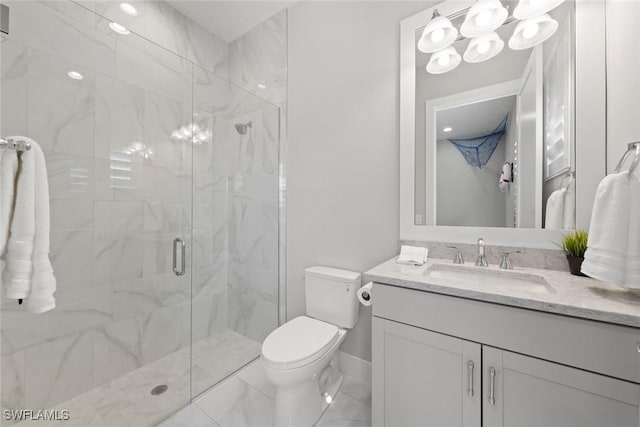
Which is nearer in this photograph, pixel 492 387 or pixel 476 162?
pixel 492 387

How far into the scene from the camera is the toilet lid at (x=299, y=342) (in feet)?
3.91

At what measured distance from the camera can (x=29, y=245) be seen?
91cm

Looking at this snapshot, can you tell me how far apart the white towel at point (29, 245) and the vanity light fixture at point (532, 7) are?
7.03ft

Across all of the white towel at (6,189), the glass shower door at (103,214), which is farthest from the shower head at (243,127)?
the white towel at (6,189)

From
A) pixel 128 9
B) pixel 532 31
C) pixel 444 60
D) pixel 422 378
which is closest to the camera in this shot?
pixel 422 378

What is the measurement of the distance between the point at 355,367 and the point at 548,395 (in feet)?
3.72

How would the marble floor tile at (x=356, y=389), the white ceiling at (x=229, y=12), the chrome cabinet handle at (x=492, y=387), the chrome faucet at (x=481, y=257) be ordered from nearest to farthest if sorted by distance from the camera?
the chrome cabinet handle at (x=492, y=387), the chrome faucet at (x=481, y=257), the marble floor tile at (x=356, y=389), the white ceiling at (x=229, y=12)

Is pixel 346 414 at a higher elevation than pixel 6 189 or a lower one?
lower

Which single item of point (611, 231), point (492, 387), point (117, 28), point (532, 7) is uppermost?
point (117, 28)

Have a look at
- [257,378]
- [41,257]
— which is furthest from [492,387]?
[41,257]

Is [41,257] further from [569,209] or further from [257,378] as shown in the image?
[569,209]

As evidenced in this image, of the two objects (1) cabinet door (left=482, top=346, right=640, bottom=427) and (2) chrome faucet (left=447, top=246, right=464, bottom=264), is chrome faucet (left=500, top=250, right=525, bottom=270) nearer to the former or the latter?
(2) chrome faucet (left=447, top=246, right=464, bottom=264)

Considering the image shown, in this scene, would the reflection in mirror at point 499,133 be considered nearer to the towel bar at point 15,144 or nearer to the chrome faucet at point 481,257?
the chrome faucet at point 481,257

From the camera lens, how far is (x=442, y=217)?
1457mm
